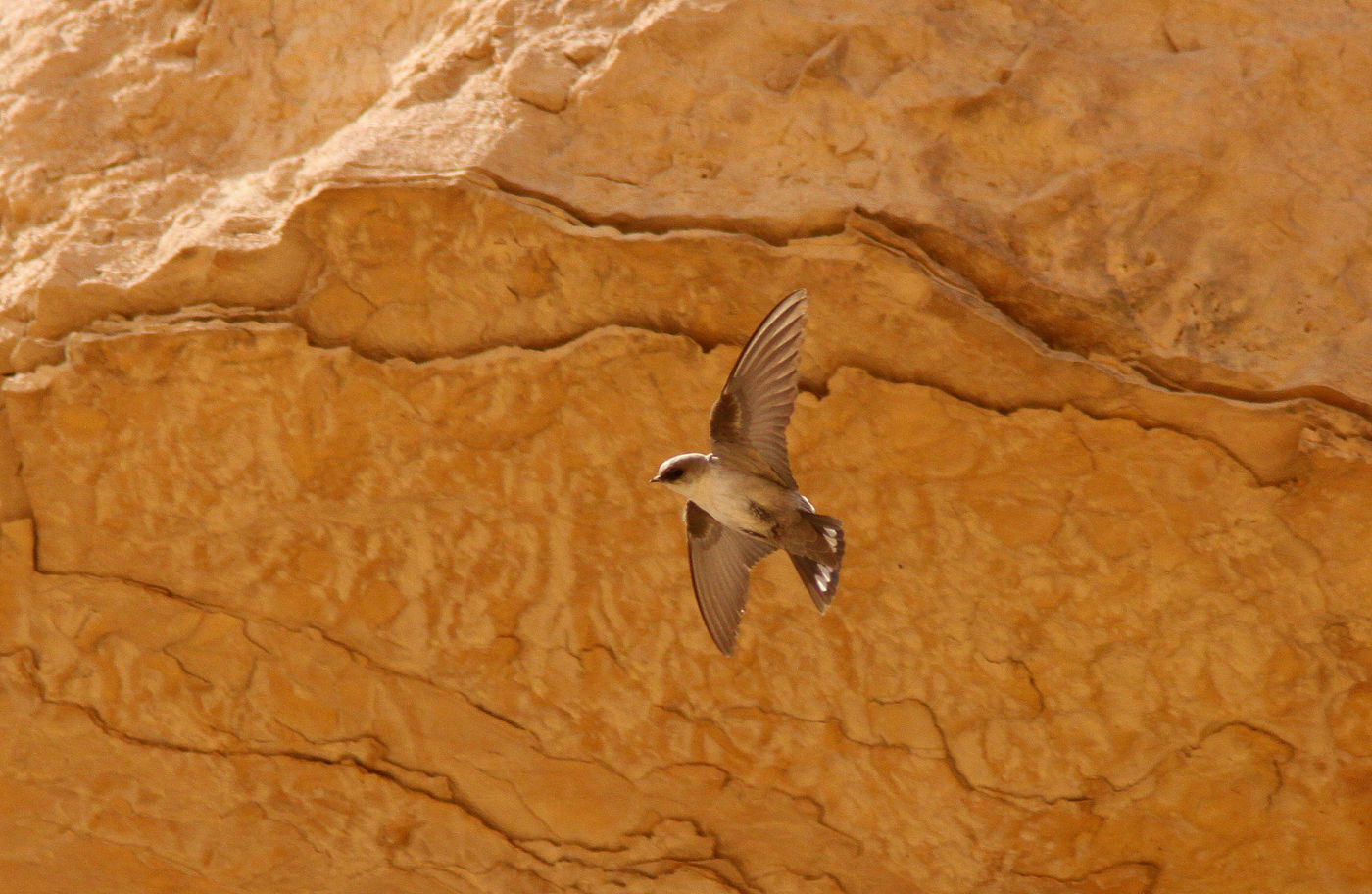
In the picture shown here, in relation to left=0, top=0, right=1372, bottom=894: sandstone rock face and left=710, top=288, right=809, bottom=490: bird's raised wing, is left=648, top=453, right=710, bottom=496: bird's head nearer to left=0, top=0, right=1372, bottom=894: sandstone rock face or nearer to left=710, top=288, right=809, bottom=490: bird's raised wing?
left=710, top=288, right=809, bottom=490: bird's raised wing

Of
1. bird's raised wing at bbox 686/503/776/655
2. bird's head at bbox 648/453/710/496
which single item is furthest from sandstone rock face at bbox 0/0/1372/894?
bird's head at bbox 648/453/710/496

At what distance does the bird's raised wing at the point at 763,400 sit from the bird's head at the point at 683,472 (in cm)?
3

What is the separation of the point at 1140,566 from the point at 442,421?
93 cm

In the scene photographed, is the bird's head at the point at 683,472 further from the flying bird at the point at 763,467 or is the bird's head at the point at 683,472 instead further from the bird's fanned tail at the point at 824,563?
the bird's fanned tail at the point at 824,563

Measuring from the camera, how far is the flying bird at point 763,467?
1.25m

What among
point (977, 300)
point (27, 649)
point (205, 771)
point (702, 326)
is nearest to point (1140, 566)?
point (977, 300)

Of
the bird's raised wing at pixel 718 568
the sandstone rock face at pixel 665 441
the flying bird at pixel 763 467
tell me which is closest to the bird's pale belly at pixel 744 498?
the flying bird at pixel 763 467

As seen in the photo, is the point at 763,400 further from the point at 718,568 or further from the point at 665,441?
the point at 665,441

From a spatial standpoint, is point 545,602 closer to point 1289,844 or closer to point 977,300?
point 977,300

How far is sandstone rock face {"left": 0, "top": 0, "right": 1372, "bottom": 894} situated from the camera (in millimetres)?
1484

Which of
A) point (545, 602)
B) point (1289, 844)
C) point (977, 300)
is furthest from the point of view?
point (545, 602)

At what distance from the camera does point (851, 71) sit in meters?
1.55

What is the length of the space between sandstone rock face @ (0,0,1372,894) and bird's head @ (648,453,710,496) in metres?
0.32

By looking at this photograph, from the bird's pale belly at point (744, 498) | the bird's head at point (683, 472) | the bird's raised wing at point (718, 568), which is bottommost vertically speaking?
the bird's raised wing at point (718, 568)
